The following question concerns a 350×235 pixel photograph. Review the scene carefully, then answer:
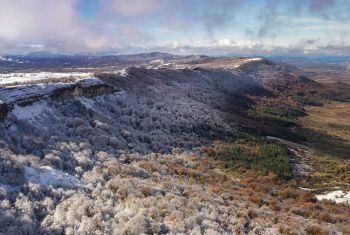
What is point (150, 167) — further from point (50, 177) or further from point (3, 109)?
point (3, 109)

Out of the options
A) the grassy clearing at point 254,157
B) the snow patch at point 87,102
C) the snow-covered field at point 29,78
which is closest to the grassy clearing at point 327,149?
the grassy clearing at point 254,157

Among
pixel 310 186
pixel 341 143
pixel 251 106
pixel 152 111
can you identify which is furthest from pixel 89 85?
pixel 251 106

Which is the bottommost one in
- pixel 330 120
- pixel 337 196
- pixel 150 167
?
pixel 330 120

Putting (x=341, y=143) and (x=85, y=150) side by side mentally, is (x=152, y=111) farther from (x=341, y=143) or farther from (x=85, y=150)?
(x=341, y=143)

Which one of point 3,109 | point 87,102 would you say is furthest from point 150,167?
point 87,102

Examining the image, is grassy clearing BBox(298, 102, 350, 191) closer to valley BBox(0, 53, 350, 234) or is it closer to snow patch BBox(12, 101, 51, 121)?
valley BBox(0, 53, 350, 234)
